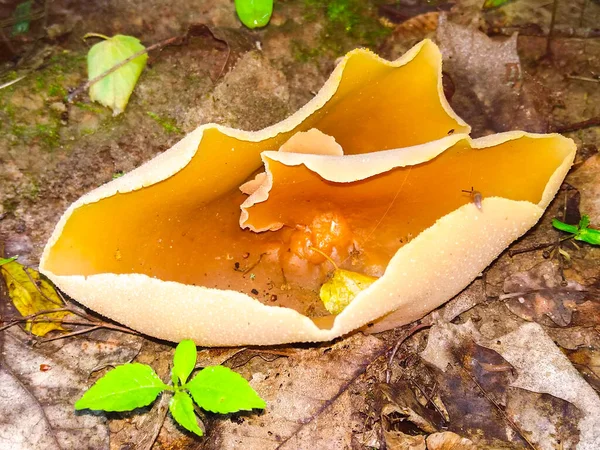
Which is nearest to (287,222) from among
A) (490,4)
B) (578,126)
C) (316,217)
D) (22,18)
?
(316,217)

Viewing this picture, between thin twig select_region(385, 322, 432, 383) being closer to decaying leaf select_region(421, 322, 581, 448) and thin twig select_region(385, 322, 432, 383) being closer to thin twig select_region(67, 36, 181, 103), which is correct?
decaying leaf select_region(421, 322, 581, 448)

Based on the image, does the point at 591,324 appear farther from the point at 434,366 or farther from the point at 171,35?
the point at 171,35

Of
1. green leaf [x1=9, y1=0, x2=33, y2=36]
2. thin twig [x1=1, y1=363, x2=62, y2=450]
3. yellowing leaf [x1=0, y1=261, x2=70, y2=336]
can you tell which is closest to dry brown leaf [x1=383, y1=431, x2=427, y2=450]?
thin twig [x1=1, y1=363, x2=62, y2=450]

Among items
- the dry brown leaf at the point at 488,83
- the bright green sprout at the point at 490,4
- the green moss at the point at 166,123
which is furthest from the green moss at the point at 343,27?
the green moss at the point at 166,123

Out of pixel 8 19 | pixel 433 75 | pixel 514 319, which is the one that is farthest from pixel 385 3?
→ pixel 8 19

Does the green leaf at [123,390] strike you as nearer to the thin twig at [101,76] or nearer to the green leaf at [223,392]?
the green leaf at [223,392]

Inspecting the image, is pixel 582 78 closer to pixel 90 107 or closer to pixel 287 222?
pixel 287 222
